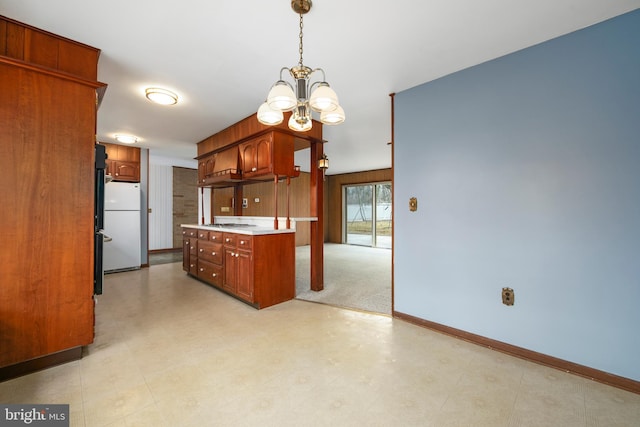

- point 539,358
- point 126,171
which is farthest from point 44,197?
point 539,358

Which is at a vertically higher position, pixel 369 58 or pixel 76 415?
pixel 369 58

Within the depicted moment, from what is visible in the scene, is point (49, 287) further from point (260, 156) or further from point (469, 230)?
point (469, 230)

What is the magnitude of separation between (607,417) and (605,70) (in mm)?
2229

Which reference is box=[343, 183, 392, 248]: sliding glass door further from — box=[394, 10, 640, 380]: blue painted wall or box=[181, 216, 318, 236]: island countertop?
box=[394, 10, 640, 380]: blue painted wall

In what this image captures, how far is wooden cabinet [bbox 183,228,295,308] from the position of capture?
306 centimetres

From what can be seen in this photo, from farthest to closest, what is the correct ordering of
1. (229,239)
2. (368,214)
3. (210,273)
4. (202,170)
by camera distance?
(368,214)
(202,170)
(210,273)
(229,239)

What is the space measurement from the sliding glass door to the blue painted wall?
18.4 feet

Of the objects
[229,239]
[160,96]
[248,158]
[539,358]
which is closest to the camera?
[539,358]

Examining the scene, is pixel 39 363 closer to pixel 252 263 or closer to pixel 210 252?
pixel 252 263

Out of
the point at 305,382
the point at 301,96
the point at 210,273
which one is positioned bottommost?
the point at 305,382

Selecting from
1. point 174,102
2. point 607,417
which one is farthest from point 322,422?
point 174,102

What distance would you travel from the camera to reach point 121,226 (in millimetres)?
4855

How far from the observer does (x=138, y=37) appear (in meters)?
2.00

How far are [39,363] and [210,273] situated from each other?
6.76 feet
